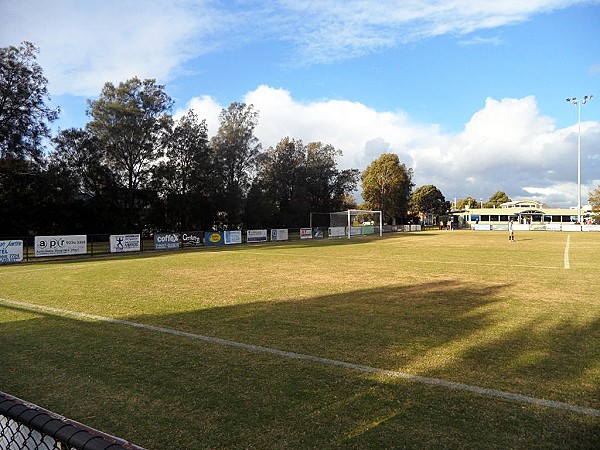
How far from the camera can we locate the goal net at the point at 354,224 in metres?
49.5

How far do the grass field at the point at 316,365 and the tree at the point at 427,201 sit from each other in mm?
92022

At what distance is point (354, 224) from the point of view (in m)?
55.2

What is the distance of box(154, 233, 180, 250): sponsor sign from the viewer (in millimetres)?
31109

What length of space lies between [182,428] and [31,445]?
195 cm

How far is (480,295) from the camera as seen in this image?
36.8ft

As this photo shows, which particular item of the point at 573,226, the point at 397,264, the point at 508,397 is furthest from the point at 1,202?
the point at 573,226

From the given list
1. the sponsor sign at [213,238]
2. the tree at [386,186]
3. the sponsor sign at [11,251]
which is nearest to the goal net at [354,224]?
the tree at [386,186]

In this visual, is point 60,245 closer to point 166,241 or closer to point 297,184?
point 166,241

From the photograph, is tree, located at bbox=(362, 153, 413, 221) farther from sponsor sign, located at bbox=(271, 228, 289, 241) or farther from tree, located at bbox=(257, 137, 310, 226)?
sponsor sign, located at bbox=(271, 228, 289, 241)

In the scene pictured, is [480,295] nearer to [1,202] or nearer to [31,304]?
[31,304]

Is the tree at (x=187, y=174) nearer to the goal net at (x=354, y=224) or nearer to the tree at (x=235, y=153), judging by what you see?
the tree at (x=235, y=153)

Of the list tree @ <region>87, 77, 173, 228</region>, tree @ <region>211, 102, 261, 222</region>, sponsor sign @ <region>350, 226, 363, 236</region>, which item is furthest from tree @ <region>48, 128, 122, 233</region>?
sponsor sign @ <region>350, 226, 363, 236</region>

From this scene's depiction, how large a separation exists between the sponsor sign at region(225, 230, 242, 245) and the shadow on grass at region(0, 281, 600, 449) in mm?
27527

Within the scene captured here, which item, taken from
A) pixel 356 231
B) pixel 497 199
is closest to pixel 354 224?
pixel 356 231
